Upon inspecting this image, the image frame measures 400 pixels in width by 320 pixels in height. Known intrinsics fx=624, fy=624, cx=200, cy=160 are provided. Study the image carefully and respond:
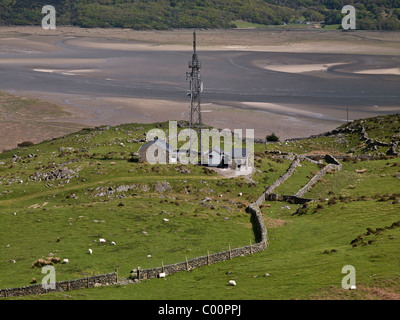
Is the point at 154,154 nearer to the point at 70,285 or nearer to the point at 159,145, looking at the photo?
the point at 159,145

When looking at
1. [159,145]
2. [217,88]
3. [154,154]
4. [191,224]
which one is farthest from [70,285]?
[217,88]

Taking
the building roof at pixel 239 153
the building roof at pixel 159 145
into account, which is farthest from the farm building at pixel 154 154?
the building roof at pixel 239 153

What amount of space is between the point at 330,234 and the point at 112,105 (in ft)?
296

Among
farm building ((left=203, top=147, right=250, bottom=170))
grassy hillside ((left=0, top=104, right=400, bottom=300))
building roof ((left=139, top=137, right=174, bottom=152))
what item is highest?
building roof ((left=139, top=137, right=174, bottom=152))

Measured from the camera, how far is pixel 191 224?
48031mm

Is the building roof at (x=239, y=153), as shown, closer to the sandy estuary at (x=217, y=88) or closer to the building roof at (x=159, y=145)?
the building roof at (x=159, y=145)

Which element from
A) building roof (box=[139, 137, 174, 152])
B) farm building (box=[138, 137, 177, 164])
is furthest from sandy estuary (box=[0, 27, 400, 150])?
farm building (box=[138, 137, 177, 164])

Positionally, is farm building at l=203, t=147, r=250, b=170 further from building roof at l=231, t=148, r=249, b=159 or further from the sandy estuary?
the sandy estuary

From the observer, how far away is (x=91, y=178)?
60.9 m

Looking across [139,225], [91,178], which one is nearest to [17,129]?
[91,178]

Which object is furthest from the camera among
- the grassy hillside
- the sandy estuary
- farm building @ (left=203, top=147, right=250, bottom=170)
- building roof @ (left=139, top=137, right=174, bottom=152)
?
the sandy estuary

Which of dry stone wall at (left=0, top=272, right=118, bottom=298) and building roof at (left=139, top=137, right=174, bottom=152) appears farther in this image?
building roof at (left=139, top=137, right=174, bottom=152)

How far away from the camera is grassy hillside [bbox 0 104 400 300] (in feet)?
112
